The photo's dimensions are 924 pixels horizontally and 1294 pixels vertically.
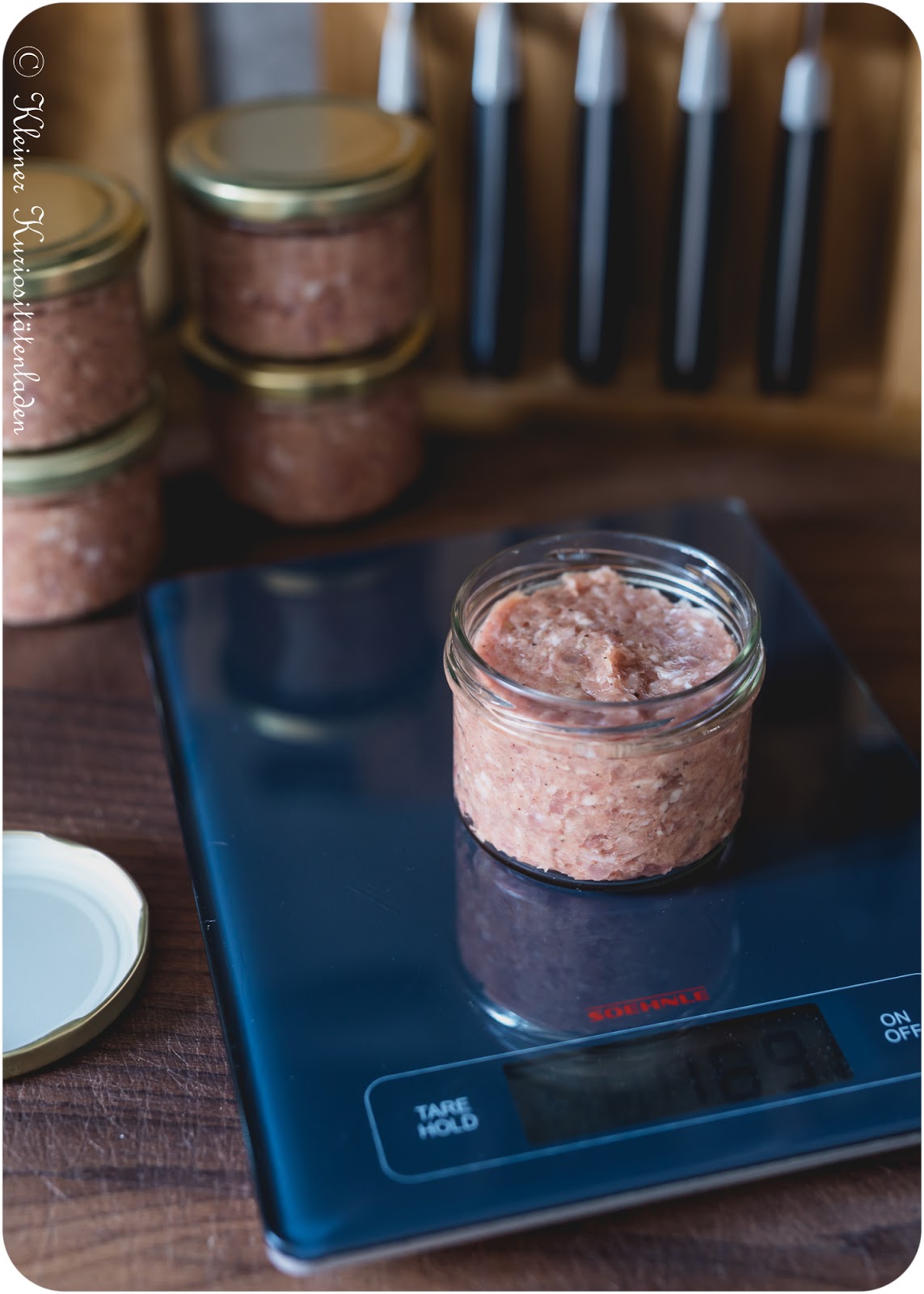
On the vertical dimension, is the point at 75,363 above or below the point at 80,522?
above

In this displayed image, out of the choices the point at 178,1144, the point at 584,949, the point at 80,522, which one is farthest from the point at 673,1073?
the point at 80,522

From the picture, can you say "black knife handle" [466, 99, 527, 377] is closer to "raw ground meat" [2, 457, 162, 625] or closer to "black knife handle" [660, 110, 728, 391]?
"black knife handle" [660, 110, 728, 391]

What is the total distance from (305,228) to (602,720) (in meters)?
0.41

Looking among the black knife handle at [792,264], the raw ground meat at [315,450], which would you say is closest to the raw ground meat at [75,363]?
the raw ground meat at [315,450]

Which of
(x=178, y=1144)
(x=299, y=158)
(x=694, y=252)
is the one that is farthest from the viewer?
(x=694, y=252)

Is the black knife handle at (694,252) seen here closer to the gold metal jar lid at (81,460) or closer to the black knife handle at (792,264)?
the black knife handle at (792,264)

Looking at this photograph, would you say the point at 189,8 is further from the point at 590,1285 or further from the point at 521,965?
the point at 590,1285

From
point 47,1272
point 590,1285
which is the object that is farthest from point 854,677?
point 47,1272

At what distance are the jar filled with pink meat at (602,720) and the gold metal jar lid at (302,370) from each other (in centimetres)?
24

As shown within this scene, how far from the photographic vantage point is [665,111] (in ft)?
3.46

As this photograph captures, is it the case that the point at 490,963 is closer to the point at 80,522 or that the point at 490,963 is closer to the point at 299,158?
the point at 80,522

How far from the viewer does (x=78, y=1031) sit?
0.62 metres

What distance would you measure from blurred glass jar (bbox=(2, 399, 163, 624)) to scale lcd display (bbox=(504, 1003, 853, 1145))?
1.47 feet

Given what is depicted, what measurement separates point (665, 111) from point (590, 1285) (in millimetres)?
834
